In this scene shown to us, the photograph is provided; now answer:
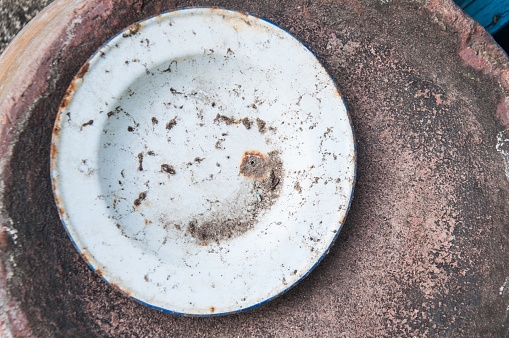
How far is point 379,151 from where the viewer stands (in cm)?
103

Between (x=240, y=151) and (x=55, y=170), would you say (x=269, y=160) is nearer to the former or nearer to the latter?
(x=240, y=151)

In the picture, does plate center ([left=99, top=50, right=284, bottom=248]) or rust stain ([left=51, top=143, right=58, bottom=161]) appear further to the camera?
plate center ([left=99, top=50, right=284, bottom=248])

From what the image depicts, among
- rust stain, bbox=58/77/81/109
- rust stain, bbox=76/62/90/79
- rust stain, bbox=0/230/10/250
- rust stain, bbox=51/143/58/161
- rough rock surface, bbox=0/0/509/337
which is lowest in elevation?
rough rock surface, bbox=0/0/509/337

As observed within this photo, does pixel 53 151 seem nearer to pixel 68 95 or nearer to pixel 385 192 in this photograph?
pixel 68 95

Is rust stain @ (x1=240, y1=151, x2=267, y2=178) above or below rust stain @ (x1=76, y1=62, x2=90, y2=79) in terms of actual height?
below

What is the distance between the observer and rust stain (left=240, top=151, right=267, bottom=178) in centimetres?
102

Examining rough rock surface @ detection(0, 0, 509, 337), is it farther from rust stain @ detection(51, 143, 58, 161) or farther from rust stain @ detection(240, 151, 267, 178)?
rust stain @ detection(240, 151, 267, 178)

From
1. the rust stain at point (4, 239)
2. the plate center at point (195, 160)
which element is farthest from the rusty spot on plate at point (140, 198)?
the rust stain at point (4, 239)

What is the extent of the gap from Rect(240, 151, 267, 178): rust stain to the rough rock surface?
0.97ft

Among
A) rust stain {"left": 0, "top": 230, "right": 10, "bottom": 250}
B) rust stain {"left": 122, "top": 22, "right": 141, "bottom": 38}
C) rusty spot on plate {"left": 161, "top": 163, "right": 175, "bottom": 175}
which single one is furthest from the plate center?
rust stain {"left": 0, "top": 230, "right": 10, "bottom": 250}

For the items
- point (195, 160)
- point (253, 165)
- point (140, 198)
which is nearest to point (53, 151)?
point (140, 198)

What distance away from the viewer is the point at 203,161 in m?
1.01

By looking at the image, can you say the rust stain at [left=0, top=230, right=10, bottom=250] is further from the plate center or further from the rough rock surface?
the plate center

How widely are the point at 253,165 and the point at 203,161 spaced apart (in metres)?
0.15
